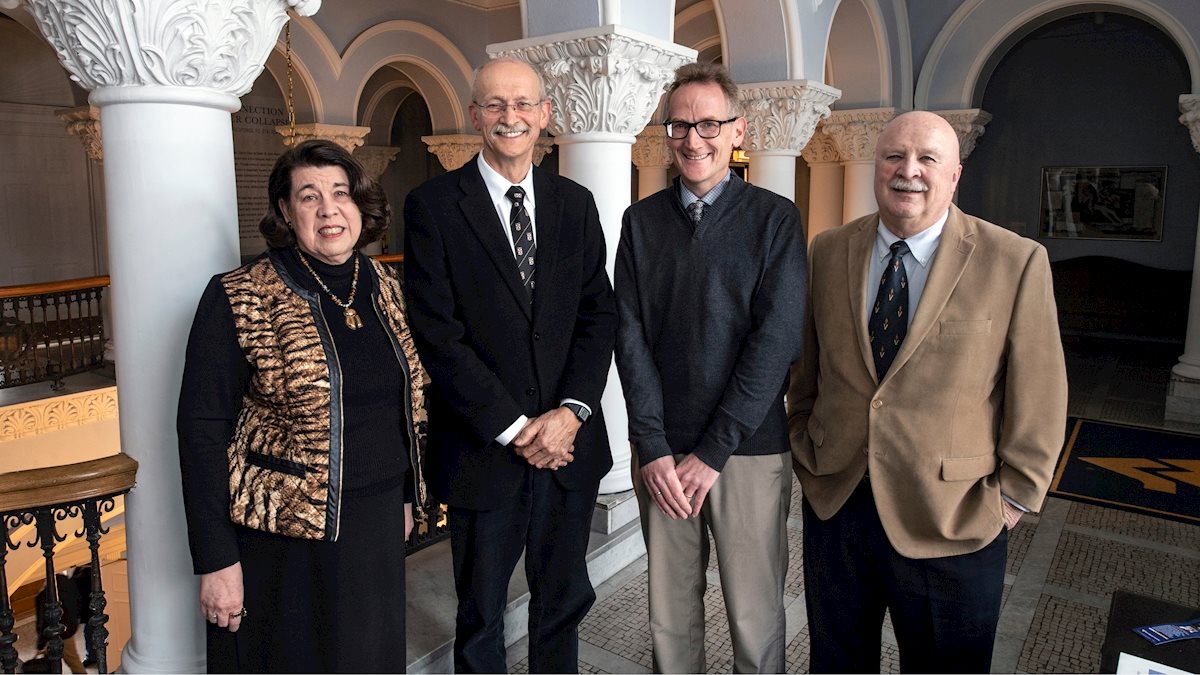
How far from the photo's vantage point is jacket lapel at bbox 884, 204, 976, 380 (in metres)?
1.80

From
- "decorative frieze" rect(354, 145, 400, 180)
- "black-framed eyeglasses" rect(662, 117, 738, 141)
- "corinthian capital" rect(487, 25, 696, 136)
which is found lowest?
"black-framed eyeglasses" rect(662, 117, 738, 141)

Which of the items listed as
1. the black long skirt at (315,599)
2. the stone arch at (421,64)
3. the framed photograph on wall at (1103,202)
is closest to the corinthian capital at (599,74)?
the black long skirt at (315,599)

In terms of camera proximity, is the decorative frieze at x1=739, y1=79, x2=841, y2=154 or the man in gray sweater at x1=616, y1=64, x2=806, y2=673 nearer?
the man in gray sweater at x1=616, y1=64, x2=806, y2=673

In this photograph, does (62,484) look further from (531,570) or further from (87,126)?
(87,126)

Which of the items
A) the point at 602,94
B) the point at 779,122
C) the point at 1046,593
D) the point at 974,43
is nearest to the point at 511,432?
the point at 602,94

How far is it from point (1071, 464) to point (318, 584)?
17.6 ft

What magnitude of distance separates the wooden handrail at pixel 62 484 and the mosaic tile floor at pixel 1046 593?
1.44 meters

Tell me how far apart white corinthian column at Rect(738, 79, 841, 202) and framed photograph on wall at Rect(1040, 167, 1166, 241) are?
20.5ft

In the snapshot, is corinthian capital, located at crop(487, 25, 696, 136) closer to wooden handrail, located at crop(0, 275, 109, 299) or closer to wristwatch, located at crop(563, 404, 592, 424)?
wristwatch, located at crop(563, 404, 592, 424)

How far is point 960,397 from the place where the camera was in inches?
71.2

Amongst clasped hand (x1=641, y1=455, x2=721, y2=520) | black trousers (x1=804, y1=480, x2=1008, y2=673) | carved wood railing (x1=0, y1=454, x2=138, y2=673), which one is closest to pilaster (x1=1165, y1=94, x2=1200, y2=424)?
black trousers (x1=804, y1=480, x2=1008, y2=673)

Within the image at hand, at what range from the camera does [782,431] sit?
6.93 ft

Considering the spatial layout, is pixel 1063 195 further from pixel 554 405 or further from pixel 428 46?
pixel 554 405

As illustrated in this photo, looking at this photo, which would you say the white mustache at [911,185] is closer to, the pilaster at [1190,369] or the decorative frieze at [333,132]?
the pilaster at [1190,369]
